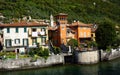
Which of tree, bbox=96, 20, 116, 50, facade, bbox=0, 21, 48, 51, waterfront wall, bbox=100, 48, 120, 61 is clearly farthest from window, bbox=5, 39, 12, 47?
tree, bbox=96, 20, 116, 50

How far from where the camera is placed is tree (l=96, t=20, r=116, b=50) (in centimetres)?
9169

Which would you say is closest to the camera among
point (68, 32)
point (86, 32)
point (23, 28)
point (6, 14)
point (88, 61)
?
point (88, 61)

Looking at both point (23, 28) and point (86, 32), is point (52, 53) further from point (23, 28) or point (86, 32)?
point (86, 32)

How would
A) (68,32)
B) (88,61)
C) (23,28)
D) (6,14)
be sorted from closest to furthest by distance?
(88,61) < (23,28) < (68,32) < (6,14)

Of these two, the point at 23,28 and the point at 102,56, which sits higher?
the point at 23,28

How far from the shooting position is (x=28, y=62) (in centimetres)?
7300

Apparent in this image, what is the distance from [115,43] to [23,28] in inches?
1183

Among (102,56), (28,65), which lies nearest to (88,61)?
(102,56)

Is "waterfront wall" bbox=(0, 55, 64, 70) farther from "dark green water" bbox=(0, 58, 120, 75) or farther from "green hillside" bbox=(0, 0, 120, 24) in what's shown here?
"green hillside" bbox=(0, 0, 120, 24)

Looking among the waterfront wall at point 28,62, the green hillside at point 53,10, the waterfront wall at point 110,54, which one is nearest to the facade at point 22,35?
the waterfront wall at point 28,62

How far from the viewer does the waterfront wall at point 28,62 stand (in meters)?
70.4

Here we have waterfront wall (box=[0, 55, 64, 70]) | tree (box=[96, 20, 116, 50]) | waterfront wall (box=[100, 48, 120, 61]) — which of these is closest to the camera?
waterfront wall (box=[0, 55, 64, 70])

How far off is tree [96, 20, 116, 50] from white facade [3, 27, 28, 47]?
72.5 ft

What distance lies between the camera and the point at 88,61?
7944 centimetres
